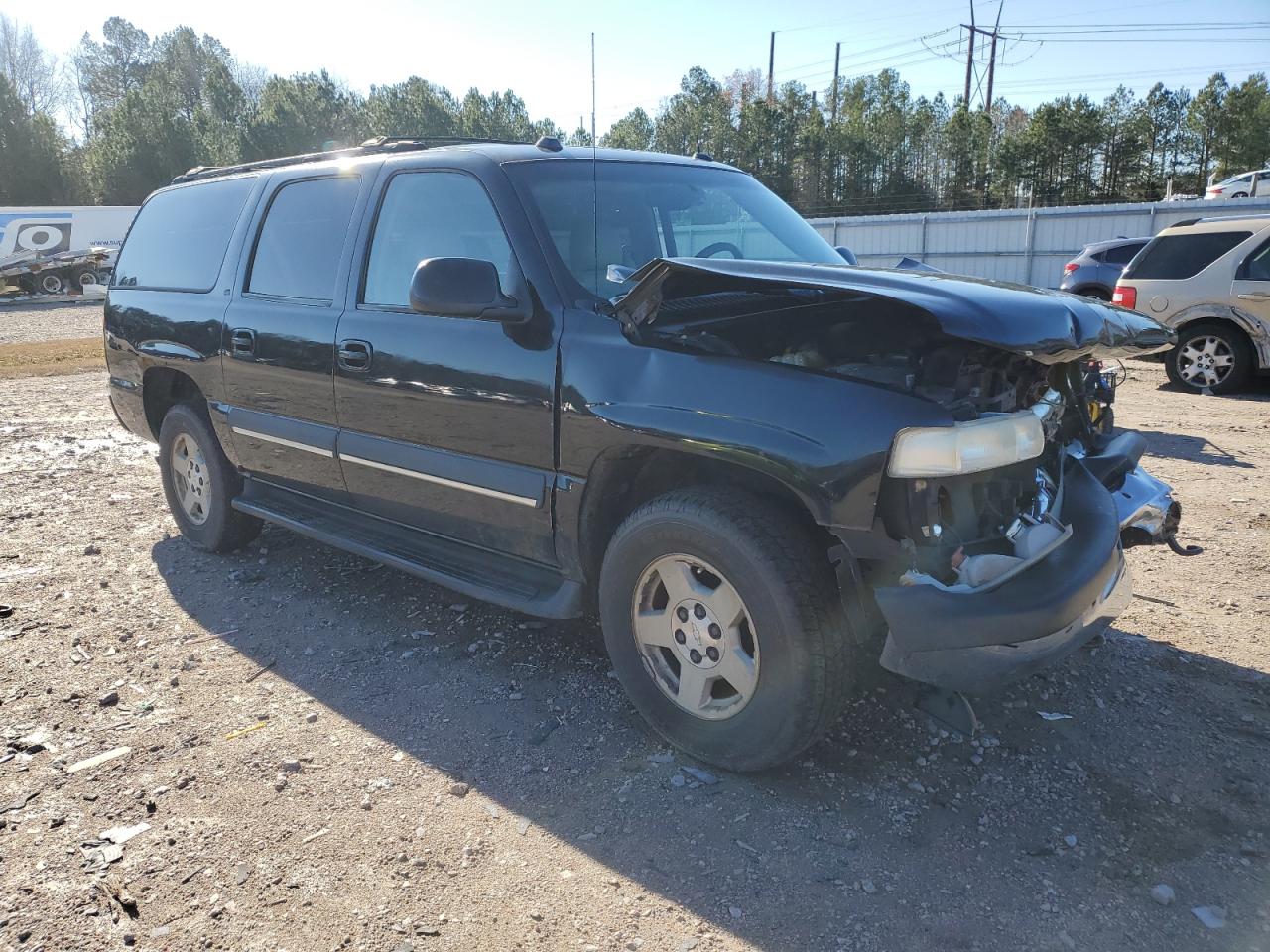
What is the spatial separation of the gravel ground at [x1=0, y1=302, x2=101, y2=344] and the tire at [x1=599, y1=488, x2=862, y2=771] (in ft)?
64.2

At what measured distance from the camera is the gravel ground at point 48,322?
764 inches

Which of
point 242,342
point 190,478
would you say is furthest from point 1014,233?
point 242,342

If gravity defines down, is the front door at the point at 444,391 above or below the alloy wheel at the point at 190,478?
above

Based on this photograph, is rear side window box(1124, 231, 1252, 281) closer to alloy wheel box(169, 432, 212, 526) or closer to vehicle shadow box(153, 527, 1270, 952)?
vehicle shadow box(153, 527, 1270, 952)

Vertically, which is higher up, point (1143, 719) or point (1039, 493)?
point (1039, 493)

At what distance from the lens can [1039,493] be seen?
111 inches

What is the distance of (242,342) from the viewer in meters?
4.45

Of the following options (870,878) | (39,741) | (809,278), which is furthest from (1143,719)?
(39,741)

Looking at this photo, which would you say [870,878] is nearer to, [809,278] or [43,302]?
[809,278]

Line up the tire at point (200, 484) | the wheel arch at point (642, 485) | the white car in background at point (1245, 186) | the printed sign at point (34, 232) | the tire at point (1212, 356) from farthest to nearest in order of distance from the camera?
the printed sign at point (34, 232), the white car in background at point (1245, 186), the tire at point (1212, 356), the tire at point (200, 484), the wheel arch at point (642, 485)

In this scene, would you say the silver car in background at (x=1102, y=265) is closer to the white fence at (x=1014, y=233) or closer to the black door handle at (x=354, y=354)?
the white fence at (x=1014, y=233)

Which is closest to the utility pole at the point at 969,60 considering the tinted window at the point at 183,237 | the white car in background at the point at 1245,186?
the white car in background at the point at 1245,186

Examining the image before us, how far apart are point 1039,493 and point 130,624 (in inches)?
155

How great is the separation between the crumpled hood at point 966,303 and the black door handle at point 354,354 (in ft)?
4.42
